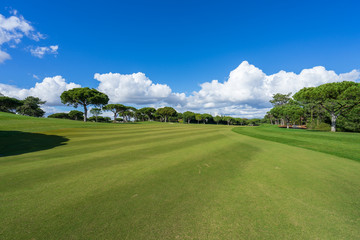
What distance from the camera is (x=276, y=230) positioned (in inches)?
92.5

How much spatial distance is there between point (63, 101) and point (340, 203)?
2465 inches

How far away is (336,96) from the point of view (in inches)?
950

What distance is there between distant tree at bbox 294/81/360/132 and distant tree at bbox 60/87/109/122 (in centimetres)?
5882

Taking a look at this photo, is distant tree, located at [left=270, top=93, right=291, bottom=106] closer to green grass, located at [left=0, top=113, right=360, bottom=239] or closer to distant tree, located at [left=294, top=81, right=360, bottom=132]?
distant tree, located at [left=294, top=81, right=360, bottom=132]

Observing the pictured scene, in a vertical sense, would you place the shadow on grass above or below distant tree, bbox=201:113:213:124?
below

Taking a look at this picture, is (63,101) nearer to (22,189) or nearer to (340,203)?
(22,189)

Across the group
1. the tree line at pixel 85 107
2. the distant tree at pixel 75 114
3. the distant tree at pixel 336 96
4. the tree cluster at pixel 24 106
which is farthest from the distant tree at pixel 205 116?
→ the tree cluster at pixel 24 106

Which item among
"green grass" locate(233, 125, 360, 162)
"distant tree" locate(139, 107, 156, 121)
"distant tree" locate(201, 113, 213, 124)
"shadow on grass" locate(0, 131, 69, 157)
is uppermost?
"distant tree" locate(139, 107, 156, 121)

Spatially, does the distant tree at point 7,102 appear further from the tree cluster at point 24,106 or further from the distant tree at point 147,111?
the distant tree at point 147,111

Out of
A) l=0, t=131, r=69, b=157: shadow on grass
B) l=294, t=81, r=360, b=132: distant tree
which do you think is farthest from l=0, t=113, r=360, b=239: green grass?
l=294, t=81, r=360, b=132: distant tree

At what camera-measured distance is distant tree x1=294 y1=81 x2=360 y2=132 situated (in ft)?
71.5

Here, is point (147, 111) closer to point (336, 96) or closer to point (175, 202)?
point (336, 96)

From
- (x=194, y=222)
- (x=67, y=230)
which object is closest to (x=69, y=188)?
(x=67, y=230)

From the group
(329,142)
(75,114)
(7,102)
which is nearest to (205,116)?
(75,114)
